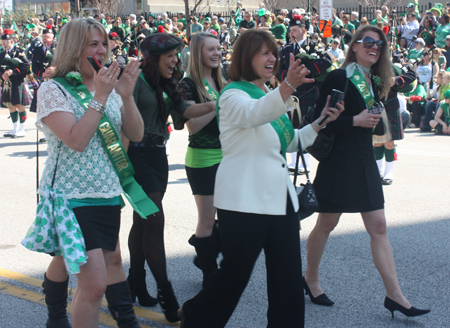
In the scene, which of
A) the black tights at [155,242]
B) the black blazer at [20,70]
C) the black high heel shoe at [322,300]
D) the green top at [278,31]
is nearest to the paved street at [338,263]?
the black high heel shoe at [322,300]

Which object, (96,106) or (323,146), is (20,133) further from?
(96,106)

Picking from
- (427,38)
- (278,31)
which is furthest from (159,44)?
(427,38)

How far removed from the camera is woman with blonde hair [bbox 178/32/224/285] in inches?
159

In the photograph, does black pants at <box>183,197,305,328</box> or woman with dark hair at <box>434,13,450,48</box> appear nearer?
black pants at <box>183,197,305,328</box>

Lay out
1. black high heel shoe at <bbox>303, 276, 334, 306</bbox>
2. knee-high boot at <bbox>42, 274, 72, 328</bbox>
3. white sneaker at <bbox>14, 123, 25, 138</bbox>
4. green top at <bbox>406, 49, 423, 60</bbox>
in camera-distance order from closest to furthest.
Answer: knee-high boot at <bbox>42, 274, 72, 328</bbox> → black high heel shoe at <bbox>303, 276, 334, 306</bbox> → white sneaker at <bbox>14, 123, 25, 138</bbox> → green top at <bbox>406, 49, 423, 60</bbox>

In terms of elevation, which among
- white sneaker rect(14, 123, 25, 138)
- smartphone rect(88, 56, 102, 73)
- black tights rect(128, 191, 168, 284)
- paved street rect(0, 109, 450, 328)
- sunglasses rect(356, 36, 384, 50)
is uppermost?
sunglasses rect(356, 36, 384, 50)

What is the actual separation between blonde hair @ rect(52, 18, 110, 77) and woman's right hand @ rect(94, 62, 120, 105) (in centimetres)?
27

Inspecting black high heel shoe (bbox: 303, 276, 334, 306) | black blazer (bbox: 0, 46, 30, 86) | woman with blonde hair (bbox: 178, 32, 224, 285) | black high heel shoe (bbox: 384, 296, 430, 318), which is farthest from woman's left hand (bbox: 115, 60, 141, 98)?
black blazer (bbox: 0, 46, 30, 86)

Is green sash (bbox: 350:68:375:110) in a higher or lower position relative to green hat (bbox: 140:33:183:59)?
lower

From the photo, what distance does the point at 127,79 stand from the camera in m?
3.00

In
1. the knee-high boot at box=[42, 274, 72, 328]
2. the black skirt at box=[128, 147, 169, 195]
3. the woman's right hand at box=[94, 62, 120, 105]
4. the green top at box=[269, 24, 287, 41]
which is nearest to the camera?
the woman's right hand at box=[94, 62, 120, 105]

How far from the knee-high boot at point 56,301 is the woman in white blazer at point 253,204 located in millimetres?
729

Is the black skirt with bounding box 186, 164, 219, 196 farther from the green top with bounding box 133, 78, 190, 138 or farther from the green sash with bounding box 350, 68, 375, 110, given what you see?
the green sash with bounding box 350, 68, 375, 110

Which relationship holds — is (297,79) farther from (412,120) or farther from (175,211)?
(412,120)
